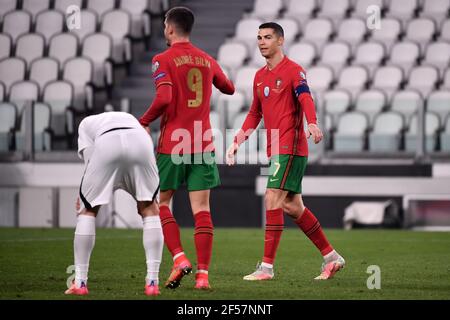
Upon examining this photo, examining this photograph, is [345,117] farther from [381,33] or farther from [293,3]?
[293,3]

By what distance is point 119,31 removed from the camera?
61.2 ft

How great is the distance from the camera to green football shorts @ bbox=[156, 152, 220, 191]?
702 cm

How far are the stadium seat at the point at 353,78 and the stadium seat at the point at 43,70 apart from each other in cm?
447

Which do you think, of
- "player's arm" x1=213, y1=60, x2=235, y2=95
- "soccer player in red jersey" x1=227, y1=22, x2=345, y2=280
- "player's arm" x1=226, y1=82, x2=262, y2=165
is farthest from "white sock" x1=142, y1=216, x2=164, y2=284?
"player's arm" x1=226, y1=82, x2=262, y2=165

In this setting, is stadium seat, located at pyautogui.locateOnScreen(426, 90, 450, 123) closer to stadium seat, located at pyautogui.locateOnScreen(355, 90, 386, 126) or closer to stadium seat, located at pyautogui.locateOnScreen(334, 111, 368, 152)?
stadium seat, located at pyautogui.locateOnScreen(355, 90, 386, 126)

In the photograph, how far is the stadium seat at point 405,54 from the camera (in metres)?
17.7

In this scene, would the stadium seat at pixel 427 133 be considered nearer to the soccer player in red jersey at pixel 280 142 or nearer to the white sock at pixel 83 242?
the soccer player in red jersey at pixel 280 142

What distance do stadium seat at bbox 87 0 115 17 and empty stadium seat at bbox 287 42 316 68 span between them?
3519 mm

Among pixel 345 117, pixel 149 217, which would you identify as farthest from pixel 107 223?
pixel 149 217

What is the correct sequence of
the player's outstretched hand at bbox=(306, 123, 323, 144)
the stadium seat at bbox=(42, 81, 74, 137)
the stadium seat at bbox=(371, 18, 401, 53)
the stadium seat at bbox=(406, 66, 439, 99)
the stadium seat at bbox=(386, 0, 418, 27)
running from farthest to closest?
the stadium seat at bbox=(386, 0, 418, 27) → the stadium seat at bbox=(371, 18, 401, 53) → the stadium seat at bbox=(406, 66, 439, 99) → the stadium seat at bbox=(42, 81, 74, 137) → the player's outstretched hand at bbox=(306, 123, 323, 144)

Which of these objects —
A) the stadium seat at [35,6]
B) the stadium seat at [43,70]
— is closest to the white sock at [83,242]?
the stadium seat at [43,70]

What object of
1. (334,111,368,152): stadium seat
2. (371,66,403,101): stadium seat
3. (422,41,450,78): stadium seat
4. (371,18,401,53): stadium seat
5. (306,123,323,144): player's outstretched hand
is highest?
(371,18,401,53): stadium seat

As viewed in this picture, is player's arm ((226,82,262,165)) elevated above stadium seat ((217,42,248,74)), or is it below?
below

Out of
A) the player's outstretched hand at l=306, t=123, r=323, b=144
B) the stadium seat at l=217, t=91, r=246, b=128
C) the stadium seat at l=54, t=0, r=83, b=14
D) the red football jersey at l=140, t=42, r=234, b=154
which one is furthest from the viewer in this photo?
the stadium seat at l=54, t=0, r=83, b=14
